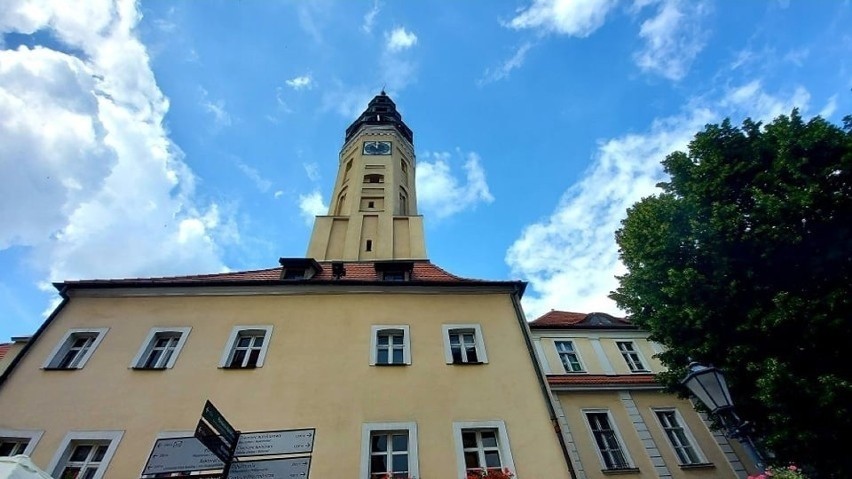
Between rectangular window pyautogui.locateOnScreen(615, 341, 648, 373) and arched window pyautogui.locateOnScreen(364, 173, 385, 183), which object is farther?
arched window pyautogui.locateOnScreen(364, 173, 385, 183)

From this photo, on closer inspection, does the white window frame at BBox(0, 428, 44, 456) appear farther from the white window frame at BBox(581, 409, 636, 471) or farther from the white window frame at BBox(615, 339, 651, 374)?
the white window frame at BBox(615, 339, 651, 374)

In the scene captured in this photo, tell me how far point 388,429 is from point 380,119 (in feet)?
97.2

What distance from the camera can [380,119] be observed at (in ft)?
116

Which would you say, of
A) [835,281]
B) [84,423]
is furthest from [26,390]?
[835,281]

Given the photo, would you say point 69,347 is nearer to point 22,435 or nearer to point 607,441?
point 22,435

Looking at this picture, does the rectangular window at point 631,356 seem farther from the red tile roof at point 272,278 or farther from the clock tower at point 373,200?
the clock tower at point 373,200

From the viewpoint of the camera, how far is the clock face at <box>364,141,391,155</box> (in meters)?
29.7

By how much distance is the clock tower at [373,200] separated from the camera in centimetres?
2055

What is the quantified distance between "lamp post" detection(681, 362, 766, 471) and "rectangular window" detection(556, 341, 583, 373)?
11157mm

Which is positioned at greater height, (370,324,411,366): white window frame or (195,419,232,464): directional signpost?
(370,324,411,366): white window frame

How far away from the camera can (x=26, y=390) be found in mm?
10367

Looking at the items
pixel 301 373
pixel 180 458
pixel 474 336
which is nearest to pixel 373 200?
pixel 474 336

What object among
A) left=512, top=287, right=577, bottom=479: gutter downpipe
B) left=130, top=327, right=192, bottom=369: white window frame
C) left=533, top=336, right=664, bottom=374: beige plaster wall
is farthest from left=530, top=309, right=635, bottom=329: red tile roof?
left=130, top=327, right=192, bottom=369: white window frame

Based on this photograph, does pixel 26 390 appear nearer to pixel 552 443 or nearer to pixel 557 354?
pixel 552 443
